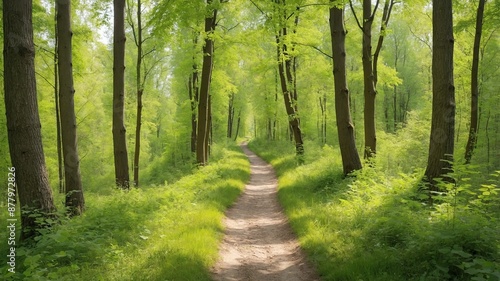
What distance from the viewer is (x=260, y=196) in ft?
43.1

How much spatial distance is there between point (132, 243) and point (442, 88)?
702 centimetres

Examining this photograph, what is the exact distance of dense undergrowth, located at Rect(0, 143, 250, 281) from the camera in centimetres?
497

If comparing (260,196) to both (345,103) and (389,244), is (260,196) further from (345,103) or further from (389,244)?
(389,244)

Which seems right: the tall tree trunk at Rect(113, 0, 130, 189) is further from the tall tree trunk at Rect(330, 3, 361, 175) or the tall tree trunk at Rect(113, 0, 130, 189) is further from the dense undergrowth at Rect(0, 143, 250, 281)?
the tall tree trunk at Rect(330, 3, 361, 175)

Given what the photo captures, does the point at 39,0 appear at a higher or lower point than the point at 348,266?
higher

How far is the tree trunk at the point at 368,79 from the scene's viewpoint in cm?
1227

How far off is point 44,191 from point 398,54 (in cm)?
4421

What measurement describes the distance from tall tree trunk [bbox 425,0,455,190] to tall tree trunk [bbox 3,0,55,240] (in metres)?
7.55

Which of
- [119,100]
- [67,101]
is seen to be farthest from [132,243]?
[119,100]

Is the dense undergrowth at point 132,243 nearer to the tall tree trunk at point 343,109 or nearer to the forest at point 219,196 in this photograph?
the forest at point 219,196

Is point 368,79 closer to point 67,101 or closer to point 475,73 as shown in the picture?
point 475,73

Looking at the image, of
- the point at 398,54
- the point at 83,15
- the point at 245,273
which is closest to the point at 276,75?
the point at 83,15

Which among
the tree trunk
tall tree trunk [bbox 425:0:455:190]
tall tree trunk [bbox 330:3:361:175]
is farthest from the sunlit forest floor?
the tree trunk

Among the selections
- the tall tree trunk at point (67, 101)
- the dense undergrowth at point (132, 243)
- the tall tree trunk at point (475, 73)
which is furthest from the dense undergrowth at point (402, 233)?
the tall tree trunk at point (475, 73)
